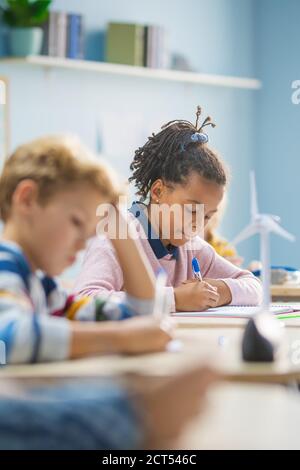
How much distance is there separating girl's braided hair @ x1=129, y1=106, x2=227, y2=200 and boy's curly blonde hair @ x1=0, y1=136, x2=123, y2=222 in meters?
1.00

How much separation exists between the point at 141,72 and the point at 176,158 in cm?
285

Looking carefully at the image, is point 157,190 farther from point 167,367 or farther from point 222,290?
point 167,367

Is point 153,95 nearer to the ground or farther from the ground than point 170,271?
farther from the ground

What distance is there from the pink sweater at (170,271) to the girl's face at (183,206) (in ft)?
0.15

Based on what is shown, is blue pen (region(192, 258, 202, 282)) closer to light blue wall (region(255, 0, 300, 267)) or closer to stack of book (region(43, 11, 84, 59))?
stack of book (region(43, 11, 84, 59))

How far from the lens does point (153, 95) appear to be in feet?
18.1

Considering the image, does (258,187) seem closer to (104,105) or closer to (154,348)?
(104,105)

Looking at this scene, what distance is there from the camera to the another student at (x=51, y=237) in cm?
128

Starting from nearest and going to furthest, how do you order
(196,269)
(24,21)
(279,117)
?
(196,269) < (24,21) < (279,117)

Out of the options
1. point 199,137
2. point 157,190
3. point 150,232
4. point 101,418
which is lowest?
point 101,418

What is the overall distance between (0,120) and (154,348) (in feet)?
11.5

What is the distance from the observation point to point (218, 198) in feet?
7.84

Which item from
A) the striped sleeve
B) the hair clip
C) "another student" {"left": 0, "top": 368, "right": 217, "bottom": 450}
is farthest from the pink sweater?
"another student" {"left": 0, "top": 368, "right": 217, "bottom": 450}

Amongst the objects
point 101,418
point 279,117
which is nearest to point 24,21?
point 279,117
